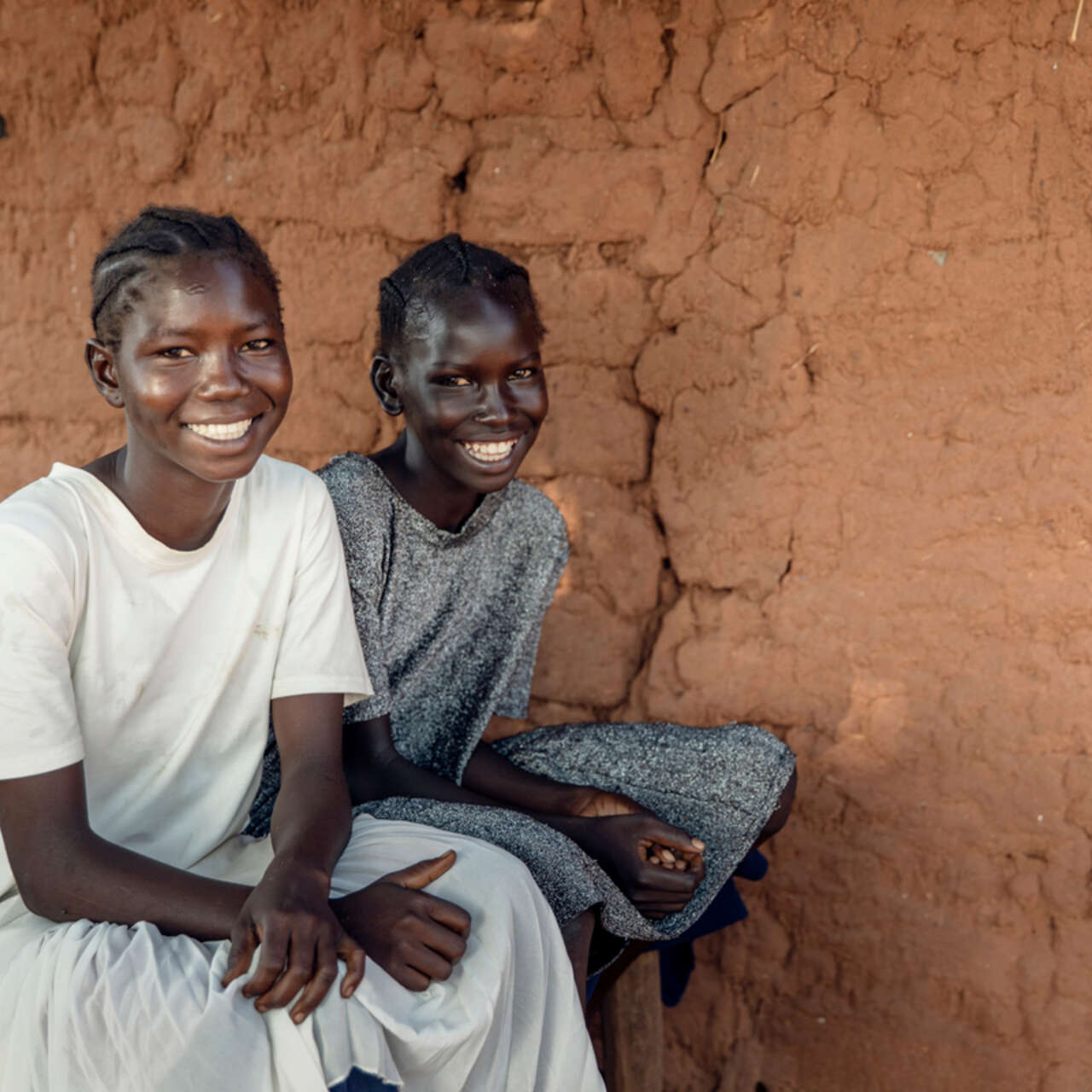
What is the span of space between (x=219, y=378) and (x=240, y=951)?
0.75 m

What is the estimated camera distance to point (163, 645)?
185cm

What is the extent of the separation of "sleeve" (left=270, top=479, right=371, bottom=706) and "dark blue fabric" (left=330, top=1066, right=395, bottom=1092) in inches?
24.2

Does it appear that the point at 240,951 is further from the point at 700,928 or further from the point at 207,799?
the point at 700,928

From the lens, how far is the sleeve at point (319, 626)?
6.35 feet

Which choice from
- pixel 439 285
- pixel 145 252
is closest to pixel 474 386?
pixel 439 285

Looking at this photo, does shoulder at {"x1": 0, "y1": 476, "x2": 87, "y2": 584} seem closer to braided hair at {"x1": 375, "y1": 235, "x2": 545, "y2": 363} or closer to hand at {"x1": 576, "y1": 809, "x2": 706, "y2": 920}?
braided hair at {"x1": 375, "y1": 235, "x2": 545, "y2": 363}

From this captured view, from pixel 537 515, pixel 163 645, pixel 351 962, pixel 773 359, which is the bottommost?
pixel 351 962

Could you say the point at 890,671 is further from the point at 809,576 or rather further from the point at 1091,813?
the point at 1091,813

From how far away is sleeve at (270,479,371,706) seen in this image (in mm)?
1937

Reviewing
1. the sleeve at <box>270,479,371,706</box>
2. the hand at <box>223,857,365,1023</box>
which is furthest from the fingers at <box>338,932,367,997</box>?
the sleeve at <box>270,479,371,706</box>

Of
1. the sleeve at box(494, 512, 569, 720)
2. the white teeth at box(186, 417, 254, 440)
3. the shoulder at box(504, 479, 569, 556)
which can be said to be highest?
the white teeth at box(186, 417, 254, 440)

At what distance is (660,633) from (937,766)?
25.0 inches

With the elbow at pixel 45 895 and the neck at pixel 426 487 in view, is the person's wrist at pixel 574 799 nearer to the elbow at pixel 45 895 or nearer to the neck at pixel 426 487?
the neck at pixel 426 487

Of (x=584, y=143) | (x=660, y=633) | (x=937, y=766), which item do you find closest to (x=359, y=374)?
(x=584, y=143)
